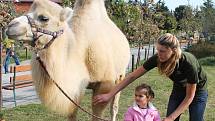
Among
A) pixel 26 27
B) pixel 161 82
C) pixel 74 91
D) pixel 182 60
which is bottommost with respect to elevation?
pixel 161 82

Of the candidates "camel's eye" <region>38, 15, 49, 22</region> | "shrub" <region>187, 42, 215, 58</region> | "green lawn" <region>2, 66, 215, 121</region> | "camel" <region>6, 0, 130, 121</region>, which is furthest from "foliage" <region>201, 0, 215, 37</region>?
"camel's eye" <region>38, 15, 49, 22</region>

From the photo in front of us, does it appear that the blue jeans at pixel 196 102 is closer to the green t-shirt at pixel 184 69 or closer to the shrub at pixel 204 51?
the green t-shirt at pixel 184 69

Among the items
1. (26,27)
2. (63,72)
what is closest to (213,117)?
(63,72)

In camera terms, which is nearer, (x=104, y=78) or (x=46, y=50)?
(x=46, y=50)

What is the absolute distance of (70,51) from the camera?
541cm

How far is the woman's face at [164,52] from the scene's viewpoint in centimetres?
435

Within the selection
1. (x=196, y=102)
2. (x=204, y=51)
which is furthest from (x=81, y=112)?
(x=204, y=51)

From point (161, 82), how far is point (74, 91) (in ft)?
33.0

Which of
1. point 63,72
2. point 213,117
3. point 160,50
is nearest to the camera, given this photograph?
point 160,50

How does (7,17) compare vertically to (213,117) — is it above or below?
above

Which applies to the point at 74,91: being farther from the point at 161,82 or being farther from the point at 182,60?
the point at 161,82

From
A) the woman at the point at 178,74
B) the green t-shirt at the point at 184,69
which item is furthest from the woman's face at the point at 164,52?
the green t-shirt at the point at 184,69

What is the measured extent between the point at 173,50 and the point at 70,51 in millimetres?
1465

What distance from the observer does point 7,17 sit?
7625 mm
